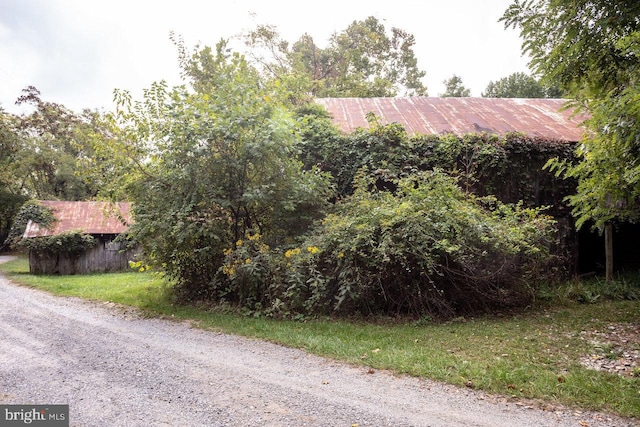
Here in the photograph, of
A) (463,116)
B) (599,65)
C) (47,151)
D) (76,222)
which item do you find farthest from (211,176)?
(47,151)

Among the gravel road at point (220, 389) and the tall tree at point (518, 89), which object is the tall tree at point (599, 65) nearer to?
the gravel road at point (220, 389)

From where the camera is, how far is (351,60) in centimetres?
2678

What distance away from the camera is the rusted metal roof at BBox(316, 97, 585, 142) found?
1304cm

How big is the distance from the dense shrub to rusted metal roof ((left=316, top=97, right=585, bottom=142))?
5.70 m

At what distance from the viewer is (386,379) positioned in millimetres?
4582

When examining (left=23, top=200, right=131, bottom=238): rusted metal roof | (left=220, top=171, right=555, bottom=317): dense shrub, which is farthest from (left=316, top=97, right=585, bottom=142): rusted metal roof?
(left=23, top=200, right=131, bottom=238): rusted metal roof

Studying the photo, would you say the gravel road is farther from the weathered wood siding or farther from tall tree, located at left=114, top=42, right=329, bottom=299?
the weathered wood siding

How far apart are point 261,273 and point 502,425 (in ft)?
17.6

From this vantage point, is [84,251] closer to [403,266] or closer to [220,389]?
[403,266]

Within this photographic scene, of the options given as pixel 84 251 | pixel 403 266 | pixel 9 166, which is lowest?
pixel 84 251

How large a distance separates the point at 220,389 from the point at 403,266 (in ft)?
13.0

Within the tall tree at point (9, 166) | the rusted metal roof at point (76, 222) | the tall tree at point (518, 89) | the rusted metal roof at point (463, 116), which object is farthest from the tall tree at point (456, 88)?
the tall tree at point (9, 166)

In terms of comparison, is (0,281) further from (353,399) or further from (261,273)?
(353,399)

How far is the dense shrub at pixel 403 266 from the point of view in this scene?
7.33 metres
